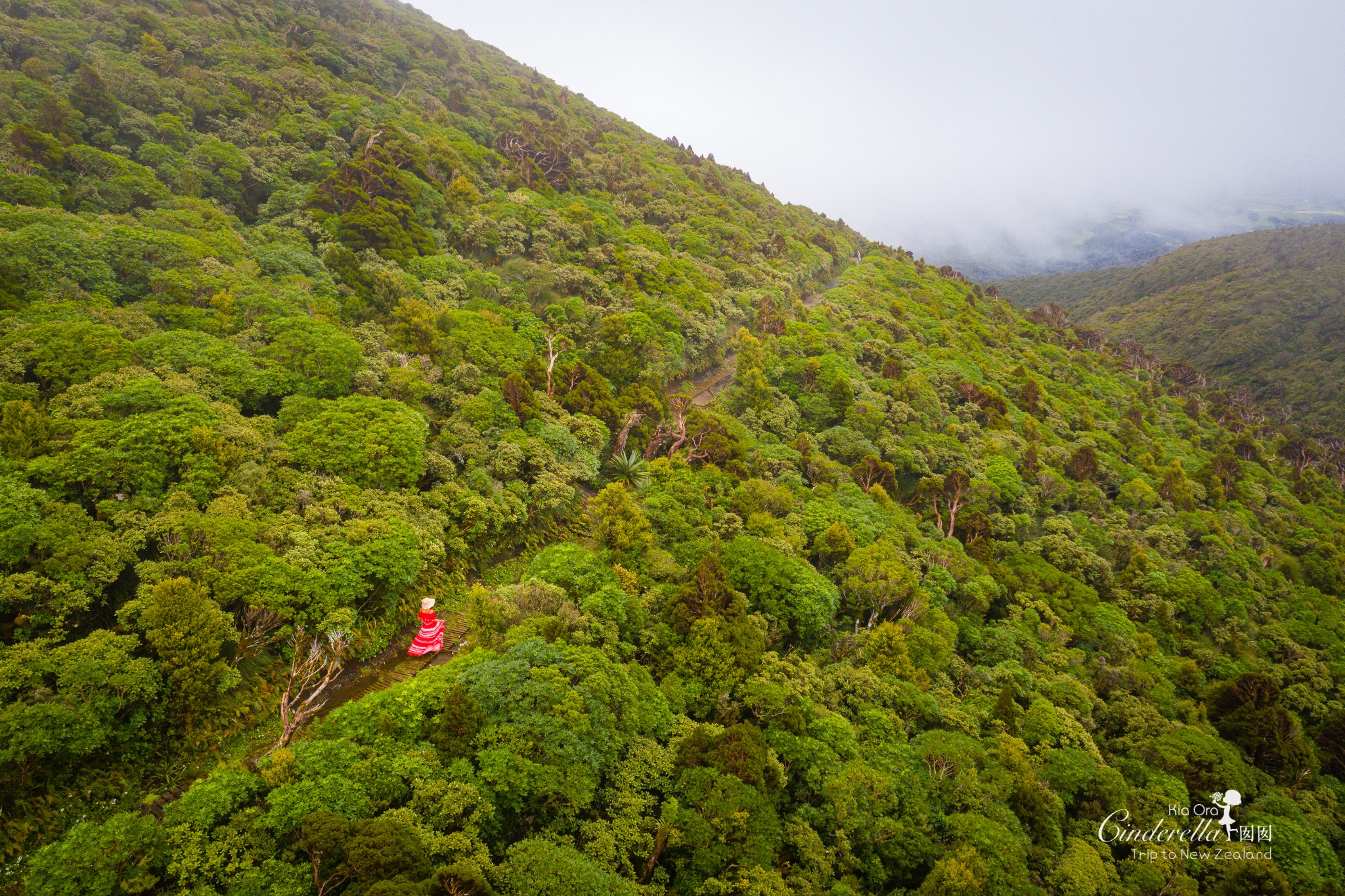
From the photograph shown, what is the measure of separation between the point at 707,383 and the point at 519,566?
1093 inches

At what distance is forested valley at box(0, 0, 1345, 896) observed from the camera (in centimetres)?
1365

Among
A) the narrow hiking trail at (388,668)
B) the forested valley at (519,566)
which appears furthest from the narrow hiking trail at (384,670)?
the forested valley at (519,566)

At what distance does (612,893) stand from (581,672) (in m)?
5.74

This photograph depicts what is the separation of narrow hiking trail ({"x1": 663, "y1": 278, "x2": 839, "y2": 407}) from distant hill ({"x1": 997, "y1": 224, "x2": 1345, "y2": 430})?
115237 mm

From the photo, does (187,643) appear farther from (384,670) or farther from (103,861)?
(384,670)

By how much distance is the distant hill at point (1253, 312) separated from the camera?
347 feet

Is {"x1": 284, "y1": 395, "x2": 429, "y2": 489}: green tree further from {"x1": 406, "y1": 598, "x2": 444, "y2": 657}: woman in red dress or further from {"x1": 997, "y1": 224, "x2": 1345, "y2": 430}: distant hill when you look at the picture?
{"x1": 997, "y1": 224, "x2": 1345, "y2": 430}: distant hill

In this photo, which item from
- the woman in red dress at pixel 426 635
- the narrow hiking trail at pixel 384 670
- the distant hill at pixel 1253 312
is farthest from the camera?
the distant hill at pixel 1253 312

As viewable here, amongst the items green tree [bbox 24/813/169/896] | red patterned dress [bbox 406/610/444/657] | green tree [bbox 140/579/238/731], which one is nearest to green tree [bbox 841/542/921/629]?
red patterned dress [bbox 406/610/444/657]

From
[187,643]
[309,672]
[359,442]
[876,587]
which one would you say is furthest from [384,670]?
[876,587]

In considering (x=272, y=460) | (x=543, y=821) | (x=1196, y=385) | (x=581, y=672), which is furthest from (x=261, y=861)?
(x=1196, y=385)

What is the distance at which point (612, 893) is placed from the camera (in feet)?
41.0

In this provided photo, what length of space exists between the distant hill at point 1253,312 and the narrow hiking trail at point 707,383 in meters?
115

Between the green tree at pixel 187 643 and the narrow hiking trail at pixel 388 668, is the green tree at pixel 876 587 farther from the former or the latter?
the green tree at pixel 187 643
